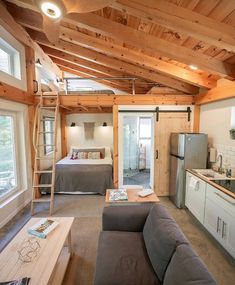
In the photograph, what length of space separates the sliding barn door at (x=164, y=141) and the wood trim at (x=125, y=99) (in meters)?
0.31

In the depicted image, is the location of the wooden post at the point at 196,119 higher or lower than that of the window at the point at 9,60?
lower

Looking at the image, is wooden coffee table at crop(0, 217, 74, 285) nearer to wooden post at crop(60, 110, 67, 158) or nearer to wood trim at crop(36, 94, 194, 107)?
wood trim at crop(36, 94, 194, 107)

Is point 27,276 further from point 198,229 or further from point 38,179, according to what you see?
point 38,179

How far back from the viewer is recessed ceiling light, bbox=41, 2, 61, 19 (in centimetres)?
109

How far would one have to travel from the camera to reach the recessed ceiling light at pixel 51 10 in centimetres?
109

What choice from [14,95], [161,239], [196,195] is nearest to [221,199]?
[196,195]

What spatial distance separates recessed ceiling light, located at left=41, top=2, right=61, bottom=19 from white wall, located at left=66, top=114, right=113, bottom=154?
5.02 m

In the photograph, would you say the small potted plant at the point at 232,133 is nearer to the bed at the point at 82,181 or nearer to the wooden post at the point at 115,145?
the wooden post at the point at 115,145

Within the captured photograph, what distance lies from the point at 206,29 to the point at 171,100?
2.18 m

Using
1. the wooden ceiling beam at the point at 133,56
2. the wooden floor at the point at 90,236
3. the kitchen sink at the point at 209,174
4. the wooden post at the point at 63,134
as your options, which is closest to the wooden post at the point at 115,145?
the wooden floor at the point at 90,236

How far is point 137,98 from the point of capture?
3.94 metres

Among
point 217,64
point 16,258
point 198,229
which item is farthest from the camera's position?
point 198,229

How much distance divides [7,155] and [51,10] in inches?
116

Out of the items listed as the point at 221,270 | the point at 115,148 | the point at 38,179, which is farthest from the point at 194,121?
the point at 38,179
